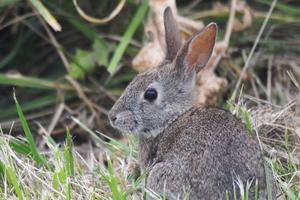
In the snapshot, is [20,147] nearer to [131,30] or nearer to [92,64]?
[131,30]

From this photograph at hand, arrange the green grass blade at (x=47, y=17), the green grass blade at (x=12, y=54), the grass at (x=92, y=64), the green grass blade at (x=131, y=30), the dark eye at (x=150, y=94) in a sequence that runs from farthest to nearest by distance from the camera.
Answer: the green grass blade at (x=12, y=54) < the grass at (x=92, y=64) < the green grass blade at (x=131, y=30) < the green grass blade at (x=47, y=17) < the dark eye at (x=150, y=94)

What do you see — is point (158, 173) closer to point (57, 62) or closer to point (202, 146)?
point (202, 146)

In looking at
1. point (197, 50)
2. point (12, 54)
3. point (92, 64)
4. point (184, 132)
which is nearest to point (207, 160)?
point (184, 132)

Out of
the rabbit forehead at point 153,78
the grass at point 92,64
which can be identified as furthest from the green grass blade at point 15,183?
the grass at point 92,64

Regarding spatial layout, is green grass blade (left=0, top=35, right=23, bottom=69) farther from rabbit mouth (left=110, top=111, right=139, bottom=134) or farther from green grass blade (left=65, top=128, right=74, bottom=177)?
green grass blade (left=65, top=128, right=74, bottom=177)

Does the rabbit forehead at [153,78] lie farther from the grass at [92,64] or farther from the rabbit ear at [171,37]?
the grass at [92,64]

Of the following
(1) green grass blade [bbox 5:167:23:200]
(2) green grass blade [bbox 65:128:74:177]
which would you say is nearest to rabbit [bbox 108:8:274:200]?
(2) green grass blade [bbox 65:128:74:177]

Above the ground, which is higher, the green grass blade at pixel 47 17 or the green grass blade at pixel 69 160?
the green grass blade at pixel 47 17

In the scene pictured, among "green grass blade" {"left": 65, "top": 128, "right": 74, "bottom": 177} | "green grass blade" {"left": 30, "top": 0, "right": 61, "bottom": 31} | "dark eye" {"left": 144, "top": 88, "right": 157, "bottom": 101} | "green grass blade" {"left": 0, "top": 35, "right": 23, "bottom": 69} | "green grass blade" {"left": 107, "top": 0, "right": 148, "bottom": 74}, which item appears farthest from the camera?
"green grass blade" {"left": 0, "top": 35, "right": 23, "bottom": 69}

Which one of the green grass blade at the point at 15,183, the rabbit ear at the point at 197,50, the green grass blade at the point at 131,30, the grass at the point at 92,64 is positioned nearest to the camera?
the green grass blade at the point at 15,183
